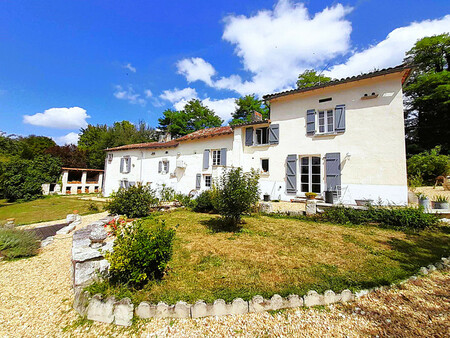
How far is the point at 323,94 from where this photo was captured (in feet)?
36.3

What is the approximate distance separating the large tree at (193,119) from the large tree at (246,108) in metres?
4.70

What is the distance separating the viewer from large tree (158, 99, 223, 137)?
1133 inches

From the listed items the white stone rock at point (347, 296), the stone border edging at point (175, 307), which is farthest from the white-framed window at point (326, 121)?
the stone border edging at point (175, 307)

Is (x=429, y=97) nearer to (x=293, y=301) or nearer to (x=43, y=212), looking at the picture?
(x=293, y=301)

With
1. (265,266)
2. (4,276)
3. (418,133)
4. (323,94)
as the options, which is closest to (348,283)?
(265,266)

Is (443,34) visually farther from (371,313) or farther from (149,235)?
(149,235)

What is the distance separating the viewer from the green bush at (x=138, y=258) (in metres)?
2.90

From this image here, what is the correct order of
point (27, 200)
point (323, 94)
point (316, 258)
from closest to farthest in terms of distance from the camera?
point (316, 258) < point (323, 94) < point (27, 200)

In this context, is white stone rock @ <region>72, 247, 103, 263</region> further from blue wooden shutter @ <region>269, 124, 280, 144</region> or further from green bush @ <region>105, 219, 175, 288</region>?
blue wooden shutter @ <region>269, 124, 280, 144</region>

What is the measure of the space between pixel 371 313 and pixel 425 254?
10.6 feet

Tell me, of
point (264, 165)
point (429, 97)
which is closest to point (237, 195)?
point (264, 165)

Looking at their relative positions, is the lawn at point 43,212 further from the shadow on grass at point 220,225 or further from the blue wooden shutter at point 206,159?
the shadow on grass at point 220,225

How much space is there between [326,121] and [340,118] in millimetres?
749

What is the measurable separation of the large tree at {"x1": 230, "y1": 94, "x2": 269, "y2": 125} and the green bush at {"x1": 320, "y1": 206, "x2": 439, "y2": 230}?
18.2 meters
